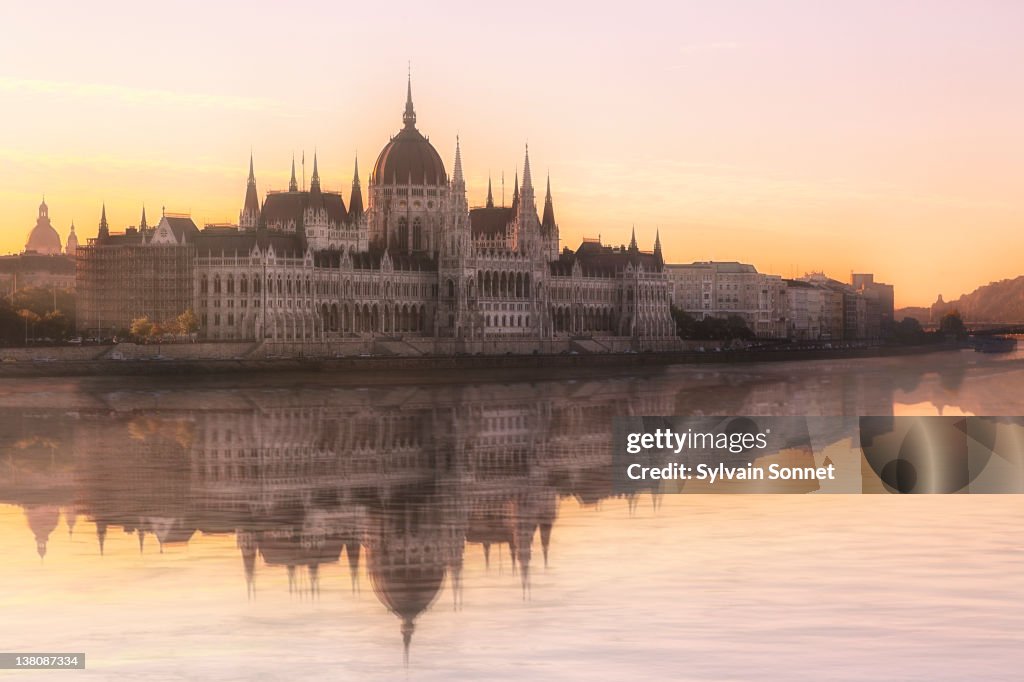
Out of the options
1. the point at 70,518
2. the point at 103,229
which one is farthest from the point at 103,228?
the point at 70,518

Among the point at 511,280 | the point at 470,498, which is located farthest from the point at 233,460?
the point at 511,280

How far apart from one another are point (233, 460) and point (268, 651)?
2493 centimetres

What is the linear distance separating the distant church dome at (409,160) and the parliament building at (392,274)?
0.14m

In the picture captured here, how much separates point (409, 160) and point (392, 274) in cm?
1919

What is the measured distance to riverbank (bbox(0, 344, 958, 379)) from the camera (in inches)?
3676

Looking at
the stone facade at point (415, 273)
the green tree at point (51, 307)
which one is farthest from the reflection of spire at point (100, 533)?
the stone facade at point (415, 273)

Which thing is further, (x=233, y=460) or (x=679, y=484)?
(x=233, y=460)

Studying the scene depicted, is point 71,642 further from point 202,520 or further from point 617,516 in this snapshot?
point 617,516

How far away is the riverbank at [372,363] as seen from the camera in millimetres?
93375

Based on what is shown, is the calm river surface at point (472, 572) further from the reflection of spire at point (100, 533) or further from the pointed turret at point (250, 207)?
the pointed turret at point (250, 207)

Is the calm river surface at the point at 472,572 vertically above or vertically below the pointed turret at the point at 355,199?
below

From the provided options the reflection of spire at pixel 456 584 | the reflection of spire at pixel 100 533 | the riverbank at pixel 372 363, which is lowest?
the reflection of spire at pixel 456 584

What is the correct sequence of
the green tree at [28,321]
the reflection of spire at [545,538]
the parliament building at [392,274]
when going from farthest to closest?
the parliament building at [392,274] < the green tree at [28,321] < the reflection of spire at [545,538]

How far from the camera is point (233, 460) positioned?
4412 centimetres
